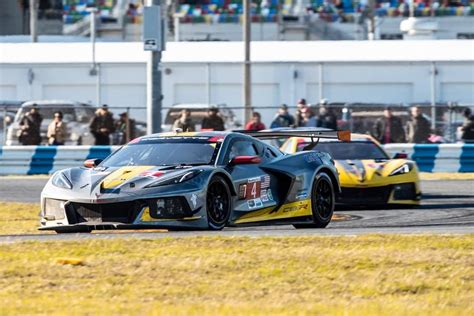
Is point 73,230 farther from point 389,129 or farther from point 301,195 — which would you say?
point 389,129

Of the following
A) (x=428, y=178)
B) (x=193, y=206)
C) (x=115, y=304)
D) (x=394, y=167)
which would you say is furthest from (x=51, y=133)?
(x=115, y=304)

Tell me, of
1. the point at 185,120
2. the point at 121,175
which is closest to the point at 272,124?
the point at 185,120

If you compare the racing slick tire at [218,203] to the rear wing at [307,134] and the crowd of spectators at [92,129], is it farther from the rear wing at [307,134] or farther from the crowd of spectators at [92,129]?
the crowd of spectators at [92,129]

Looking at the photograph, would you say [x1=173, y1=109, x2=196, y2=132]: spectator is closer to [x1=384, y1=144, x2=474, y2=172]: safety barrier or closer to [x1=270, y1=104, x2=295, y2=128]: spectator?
[x1=270, y1=104, x2=295, y2=128]: spectator

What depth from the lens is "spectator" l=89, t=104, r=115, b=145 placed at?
94.6 feet

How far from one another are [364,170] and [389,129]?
10.2 m

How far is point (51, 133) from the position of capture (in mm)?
28906

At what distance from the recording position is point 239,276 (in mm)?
9148

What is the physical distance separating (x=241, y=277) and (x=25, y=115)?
816 inches

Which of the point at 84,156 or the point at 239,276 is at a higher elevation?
the point at 239,276

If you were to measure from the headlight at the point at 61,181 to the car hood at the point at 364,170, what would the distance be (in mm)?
5544

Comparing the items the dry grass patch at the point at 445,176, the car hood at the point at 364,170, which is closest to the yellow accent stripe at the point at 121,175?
the car hood at the point at 364,170

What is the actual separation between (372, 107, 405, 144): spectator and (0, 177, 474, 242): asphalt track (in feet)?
12.2

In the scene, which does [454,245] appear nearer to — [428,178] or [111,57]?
[428,178]
